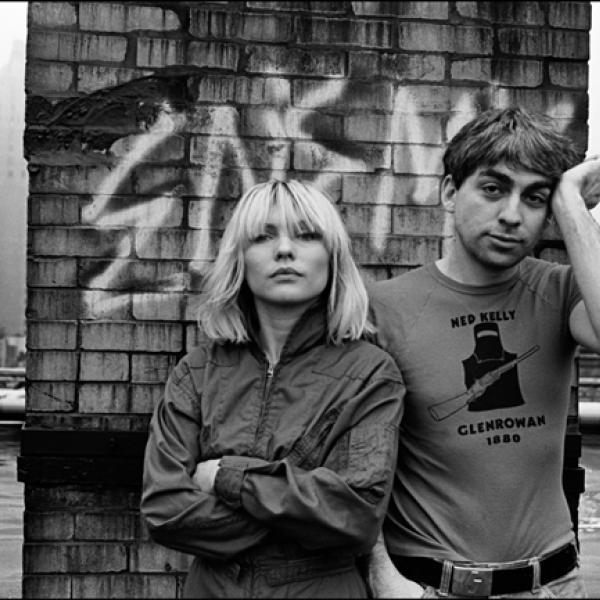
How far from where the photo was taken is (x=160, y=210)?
3738 millimetres

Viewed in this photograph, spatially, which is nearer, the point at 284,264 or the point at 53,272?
the point at 284,264

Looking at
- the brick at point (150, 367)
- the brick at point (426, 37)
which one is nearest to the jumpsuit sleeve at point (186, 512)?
the brick at point (150, 367)

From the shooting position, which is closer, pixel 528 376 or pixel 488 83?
pixel 528 376

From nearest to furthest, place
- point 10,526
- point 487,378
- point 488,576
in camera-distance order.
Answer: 1. point 488,576
2. point 487,378
3. point 10,526

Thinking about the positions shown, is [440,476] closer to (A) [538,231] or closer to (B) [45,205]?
(A) [538,231]

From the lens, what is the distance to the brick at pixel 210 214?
3.74 meters

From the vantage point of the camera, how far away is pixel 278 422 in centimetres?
228

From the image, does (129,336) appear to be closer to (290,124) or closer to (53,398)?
(53,398)

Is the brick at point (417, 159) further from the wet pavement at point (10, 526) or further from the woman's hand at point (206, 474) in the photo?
the wet pavement at point (10, 526)

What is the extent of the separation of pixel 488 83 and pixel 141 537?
93.7 inches

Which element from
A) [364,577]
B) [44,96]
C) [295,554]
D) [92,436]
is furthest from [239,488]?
[44,96]

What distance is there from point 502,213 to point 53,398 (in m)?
2.16

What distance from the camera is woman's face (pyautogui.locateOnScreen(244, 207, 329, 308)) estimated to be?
2.34 meters

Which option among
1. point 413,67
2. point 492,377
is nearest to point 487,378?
point 492,377
